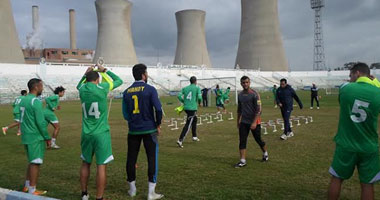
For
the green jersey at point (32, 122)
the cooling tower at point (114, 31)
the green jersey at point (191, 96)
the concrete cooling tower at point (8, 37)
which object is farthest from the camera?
the cooling tower at point (114, 31)

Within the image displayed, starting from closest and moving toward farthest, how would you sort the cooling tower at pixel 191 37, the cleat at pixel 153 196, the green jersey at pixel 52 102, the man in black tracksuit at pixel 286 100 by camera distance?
the cleat at pixel 153 196, the green jersey at pixel 52 102, the man in black tracksuit at pixel 286 100, the cooling tower at pixel 191 37

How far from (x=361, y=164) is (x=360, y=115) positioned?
1.70ft

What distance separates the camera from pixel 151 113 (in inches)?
166

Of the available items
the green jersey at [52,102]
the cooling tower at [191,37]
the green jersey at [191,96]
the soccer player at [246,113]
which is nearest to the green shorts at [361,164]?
the soccer player at [246,113]

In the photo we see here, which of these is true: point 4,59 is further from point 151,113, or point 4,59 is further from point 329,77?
point 329,77

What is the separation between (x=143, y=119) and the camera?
4.16 m

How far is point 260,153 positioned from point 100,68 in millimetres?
4255

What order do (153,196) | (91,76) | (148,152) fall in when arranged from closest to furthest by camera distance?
(91,76), (153,196), (148,152)

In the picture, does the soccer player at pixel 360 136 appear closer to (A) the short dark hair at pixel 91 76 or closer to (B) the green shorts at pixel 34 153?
(A) the short dark hair at pixel 91 76

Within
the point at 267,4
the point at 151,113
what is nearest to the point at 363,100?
the point at 151,113

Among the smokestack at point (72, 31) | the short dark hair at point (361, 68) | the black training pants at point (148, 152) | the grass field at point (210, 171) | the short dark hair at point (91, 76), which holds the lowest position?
the grass field at point (210, 171)

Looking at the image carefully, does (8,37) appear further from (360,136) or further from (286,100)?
(360,136)

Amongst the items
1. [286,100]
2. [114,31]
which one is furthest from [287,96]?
[114,31]

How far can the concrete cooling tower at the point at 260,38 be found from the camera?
2169 inches
